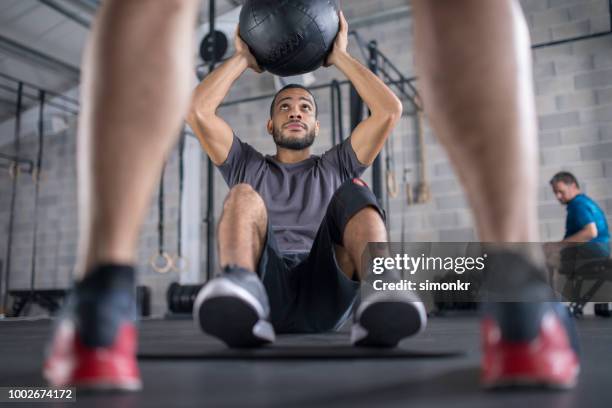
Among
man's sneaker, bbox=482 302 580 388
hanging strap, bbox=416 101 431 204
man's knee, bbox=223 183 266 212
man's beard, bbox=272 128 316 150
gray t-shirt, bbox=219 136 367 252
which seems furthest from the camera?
hanging strap, bbox=416 101 431 204

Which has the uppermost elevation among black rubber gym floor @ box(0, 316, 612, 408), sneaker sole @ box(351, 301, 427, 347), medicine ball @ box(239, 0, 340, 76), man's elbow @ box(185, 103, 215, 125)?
medicine ball @ box(239, 0, 340, 76)

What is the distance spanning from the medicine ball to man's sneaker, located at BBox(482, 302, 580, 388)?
107 cm

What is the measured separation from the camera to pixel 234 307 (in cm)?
92

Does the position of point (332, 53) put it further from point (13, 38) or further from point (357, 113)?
point (13, 38)

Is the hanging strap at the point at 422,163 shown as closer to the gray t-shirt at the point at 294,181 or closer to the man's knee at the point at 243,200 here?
the gray t-shirt at the point at 294,181

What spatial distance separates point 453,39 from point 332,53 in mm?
983

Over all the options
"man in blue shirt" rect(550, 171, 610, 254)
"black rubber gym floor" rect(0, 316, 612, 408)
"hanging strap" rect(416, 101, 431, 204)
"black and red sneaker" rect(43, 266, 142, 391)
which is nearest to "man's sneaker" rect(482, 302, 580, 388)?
"black rubber gym floor" rect(0, 316, 612, 408)

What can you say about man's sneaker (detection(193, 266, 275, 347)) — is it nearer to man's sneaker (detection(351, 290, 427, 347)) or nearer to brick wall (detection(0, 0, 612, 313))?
man's sneaker (detection(351, 290, 427, 347))

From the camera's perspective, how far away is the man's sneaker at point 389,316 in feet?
3.11

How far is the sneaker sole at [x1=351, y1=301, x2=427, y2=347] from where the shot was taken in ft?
3.11

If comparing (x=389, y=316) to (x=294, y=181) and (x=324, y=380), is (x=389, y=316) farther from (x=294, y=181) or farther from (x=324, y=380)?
(x=294, y=181)

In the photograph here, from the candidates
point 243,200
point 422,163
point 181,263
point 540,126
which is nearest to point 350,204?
point 243,200

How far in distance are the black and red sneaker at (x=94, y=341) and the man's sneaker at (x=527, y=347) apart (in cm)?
34

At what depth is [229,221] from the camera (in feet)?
3.59
